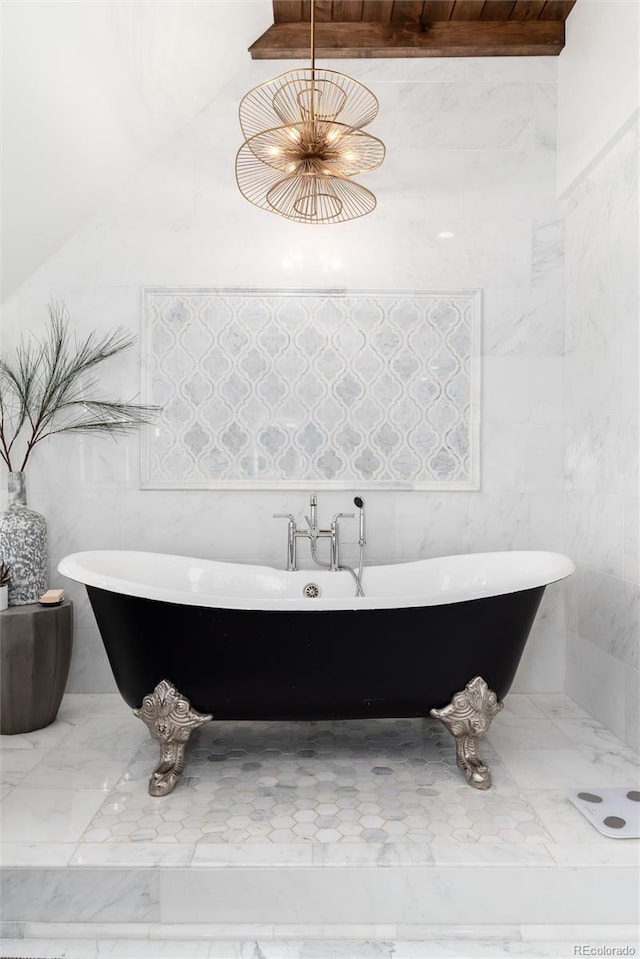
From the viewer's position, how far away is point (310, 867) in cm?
177

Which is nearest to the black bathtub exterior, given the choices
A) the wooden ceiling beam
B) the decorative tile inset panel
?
the decorative tile inset panel

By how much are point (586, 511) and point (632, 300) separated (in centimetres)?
93

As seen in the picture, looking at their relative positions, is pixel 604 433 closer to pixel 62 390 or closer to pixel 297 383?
pixel 297 383

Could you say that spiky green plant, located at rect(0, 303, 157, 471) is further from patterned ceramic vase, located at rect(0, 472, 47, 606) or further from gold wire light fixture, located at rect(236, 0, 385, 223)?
gold wire light fixture, located at rect(236, 0, 385, 223)

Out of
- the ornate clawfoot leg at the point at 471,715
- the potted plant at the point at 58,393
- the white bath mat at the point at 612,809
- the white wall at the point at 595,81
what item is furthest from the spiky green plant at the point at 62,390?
the white bath mat at the point at 612,809

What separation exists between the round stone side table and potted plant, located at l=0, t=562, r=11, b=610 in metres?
0.04

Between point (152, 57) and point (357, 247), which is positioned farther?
point (357, 247)

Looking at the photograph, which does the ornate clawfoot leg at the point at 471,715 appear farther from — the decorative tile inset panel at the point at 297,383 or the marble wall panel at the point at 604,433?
the decorative tile inset panel at the point at 297,383

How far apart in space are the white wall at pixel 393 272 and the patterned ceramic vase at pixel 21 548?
231mm

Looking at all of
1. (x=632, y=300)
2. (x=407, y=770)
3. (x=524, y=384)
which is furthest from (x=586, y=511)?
(x=407, y=770)

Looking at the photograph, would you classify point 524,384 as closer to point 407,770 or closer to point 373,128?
point 373,128

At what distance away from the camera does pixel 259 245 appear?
125 inches

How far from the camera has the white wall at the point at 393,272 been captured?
10.3 feet

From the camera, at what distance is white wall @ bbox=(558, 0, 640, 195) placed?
2504 mm
